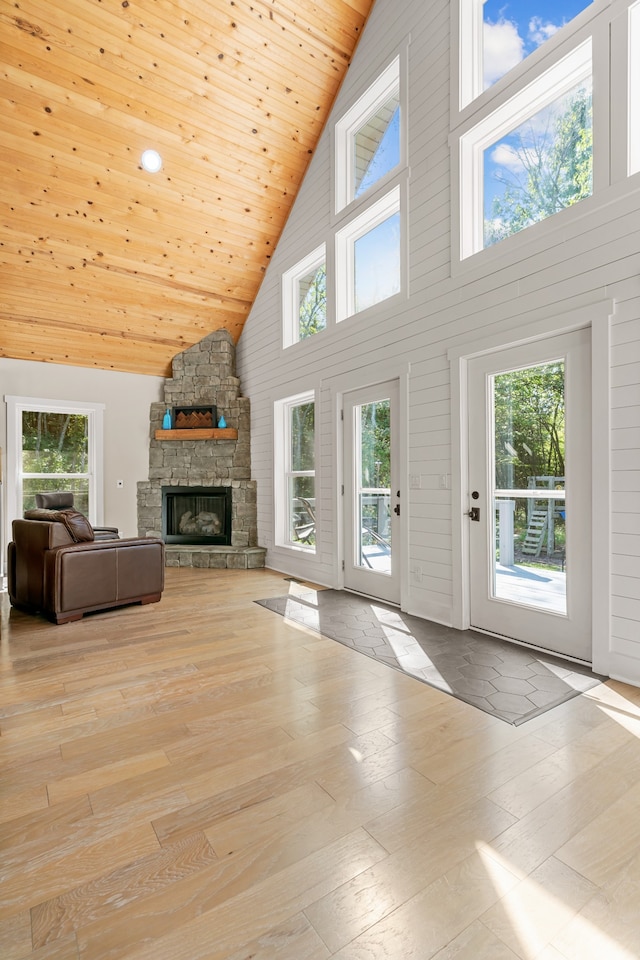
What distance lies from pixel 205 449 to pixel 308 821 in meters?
5.74

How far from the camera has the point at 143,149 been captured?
4.75m

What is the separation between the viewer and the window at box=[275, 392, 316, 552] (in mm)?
5754

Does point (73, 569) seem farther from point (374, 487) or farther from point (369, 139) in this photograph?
point (369, 139)

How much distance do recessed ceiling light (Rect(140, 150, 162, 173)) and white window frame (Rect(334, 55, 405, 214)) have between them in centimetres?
176

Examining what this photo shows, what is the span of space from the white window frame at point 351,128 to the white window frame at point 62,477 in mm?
4096

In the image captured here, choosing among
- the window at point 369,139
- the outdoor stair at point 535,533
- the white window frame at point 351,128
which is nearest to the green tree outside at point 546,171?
the window at point 369,139

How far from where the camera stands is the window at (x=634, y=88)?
258 cm

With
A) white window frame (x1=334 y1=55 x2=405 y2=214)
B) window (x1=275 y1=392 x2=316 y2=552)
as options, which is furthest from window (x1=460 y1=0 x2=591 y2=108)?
window (x1=275 y1=392 x2=316 y2=552)

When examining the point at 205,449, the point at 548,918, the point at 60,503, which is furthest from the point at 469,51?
the point at 60,503

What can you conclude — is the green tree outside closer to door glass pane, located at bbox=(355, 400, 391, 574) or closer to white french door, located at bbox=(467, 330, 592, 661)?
white french door, located at bbox=(467, 330, 592, 661)

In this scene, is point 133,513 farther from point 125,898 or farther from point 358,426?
point 125,898

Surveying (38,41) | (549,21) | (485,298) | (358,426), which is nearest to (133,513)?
(358,426)

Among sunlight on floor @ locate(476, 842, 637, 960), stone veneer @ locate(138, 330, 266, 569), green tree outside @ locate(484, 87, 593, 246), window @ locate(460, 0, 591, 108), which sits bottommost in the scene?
sunlight on floor @ locate(476, 842, 637, 960)

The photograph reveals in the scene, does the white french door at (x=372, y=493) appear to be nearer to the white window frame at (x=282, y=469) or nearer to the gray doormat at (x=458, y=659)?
the gray doormat at (x=458, y=659)
